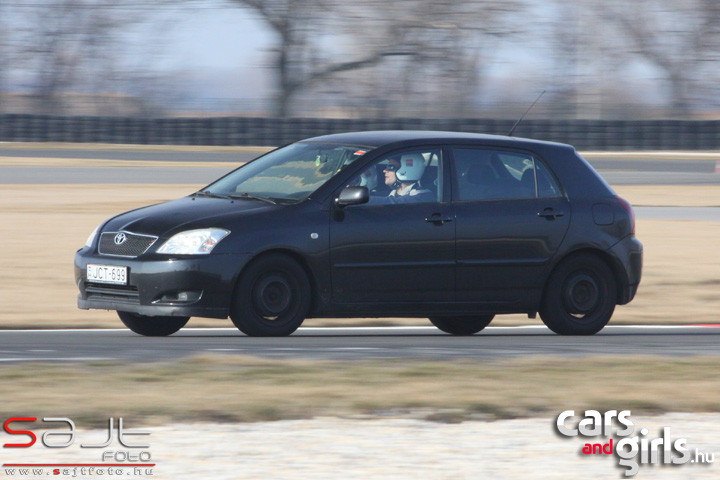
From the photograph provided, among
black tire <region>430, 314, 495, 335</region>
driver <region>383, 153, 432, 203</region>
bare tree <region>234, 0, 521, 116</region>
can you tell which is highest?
bare tree <region>234, 0, 521, 116</region>

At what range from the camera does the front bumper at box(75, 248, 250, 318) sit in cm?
897

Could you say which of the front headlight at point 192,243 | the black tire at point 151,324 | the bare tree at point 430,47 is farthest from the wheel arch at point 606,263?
the bare tree at point 430,47

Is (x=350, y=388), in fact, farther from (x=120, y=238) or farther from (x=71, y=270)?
(x=71, y=270)

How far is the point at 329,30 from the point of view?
45.2 m

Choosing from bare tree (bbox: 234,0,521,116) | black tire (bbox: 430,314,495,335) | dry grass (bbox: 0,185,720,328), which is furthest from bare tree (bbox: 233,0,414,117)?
black tire (bbox: 430,314,495,335)

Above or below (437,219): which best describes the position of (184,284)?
below

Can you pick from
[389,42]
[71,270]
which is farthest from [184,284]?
[389,42]

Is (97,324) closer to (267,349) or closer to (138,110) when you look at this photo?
(267,349)

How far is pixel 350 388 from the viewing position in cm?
740

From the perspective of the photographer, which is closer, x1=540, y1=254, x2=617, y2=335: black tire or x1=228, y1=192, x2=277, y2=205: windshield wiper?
x1=228, y1=192, x2=277, y2=205: windshield wiper

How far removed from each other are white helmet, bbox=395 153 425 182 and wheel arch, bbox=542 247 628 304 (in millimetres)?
1263

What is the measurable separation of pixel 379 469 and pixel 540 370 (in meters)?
2.92

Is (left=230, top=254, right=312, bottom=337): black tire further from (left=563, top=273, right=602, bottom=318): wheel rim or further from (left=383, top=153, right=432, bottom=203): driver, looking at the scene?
(left=563, top=273, right=602, bottom=318): wheel rim

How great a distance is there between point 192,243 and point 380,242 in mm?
1345
